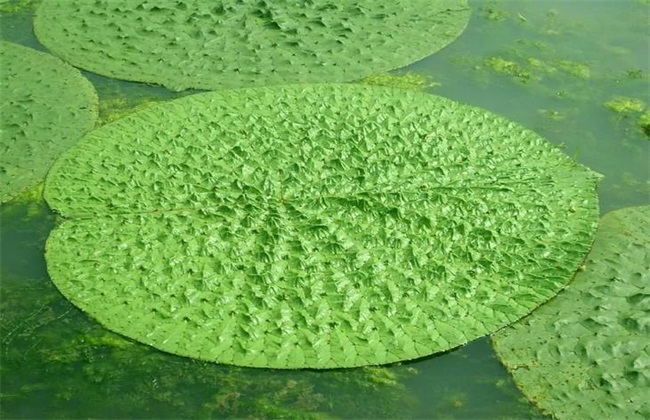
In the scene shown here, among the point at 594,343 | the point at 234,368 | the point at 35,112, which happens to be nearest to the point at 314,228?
the point at 234,368

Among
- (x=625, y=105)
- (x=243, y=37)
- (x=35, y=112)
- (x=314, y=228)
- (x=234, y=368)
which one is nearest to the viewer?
(x=234, y=368)

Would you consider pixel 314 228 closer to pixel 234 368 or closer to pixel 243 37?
pixel 234 368

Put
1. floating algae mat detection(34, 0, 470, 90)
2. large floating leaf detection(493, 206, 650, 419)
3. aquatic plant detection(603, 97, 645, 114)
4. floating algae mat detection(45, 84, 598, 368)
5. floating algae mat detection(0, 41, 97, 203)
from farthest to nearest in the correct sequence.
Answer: floating algae mat detection(34, 0, 470, 90)
aquatic plant detection(603, 97, 645, 114)
floating algae mat detection(0, 41, 97, 203)
floating algae mat detection(45, 84, 598, 368)
large floating leaf detection(493, 206, 650, 419)

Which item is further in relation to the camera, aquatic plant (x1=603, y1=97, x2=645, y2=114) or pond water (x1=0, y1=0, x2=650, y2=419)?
aquatic plant (x1=603, y1=97, x2=645, y2=114)

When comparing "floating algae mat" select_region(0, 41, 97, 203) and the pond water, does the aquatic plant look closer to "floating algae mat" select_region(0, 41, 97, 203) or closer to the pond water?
the pond water

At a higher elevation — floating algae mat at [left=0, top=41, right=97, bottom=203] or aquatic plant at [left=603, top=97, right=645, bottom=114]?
aquatic plant at [left=603, top=97, right=645, bottom=114]

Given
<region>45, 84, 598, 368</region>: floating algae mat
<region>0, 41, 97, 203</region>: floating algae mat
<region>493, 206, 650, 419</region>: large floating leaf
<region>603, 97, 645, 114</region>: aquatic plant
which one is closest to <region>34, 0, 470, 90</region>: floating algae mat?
<region>0, 41, 97, 203</region>: floating algae mat

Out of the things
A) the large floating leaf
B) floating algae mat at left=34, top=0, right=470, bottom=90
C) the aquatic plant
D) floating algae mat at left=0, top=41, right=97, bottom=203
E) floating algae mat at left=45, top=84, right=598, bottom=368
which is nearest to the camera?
the large floating leaf

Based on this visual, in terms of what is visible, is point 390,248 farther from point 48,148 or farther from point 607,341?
point 48,148
